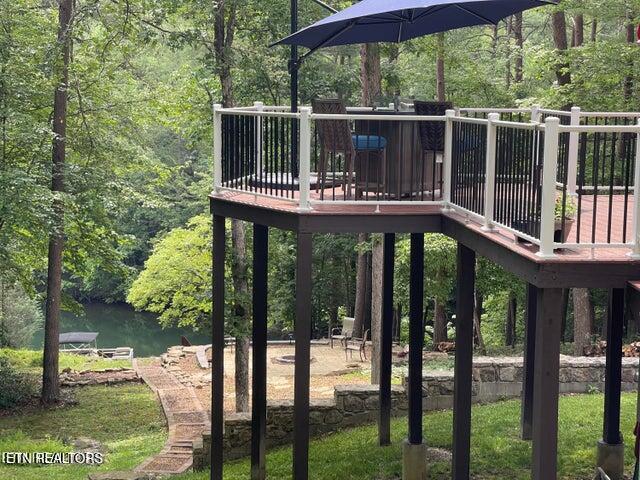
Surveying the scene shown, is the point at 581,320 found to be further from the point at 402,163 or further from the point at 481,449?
the point at 402,163

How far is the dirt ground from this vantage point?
A: 61.0ft

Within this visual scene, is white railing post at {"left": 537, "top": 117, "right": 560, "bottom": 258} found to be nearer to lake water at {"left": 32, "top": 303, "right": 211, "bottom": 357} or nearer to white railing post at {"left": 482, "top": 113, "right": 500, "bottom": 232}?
white railing post at {"left": 482, "top": 113, "right": 500, "bottom": 232}

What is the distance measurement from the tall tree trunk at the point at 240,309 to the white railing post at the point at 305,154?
649 cm

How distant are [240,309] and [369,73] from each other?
656cm

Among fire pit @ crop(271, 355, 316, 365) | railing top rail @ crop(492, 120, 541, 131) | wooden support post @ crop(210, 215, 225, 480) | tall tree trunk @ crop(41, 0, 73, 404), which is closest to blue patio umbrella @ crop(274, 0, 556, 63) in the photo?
railing top rail @ crop(492, 120, 541, 131)

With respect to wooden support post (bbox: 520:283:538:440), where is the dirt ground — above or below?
below

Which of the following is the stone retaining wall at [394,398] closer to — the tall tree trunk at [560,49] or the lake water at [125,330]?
the tall tree trunk at [560,49]

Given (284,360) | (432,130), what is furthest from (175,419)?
(432,130)

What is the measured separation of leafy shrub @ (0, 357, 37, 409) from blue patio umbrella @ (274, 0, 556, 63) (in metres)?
11.5

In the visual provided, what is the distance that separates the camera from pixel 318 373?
20.7 m

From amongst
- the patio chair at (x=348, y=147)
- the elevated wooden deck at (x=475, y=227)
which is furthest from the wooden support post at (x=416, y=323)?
Answer: the elevated wooden deck at (x=475, y=227)

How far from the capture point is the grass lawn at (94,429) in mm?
12992

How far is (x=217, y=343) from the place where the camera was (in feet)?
31.0

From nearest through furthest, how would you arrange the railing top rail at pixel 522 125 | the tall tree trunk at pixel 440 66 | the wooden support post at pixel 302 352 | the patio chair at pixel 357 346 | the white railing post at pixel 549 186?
the white railing post at pixel 549 186 → the railing top rail at pixel 522 125 → the wooden support post at pixel 302 352 → the tall tree trunk at pixel 440 66 → the patio chair at pixel 357 346
